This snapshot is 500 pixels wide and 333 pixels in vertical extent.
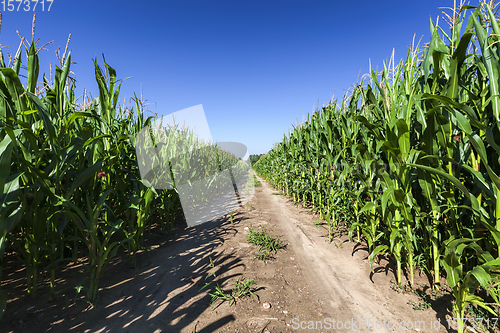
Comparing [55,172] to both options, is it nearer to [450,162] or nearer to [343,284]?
[343,284]

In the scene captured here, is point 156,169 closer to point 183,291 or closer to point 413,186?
point 183,291

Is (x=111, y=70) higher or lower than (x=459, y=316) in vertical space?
higher

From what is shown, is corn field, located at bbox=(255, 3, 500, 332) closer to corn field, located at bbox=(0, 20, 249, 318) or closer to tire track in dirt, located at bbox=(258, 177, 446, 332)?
tire track in dirt, located at bbox=(258, 177, 446, 332)

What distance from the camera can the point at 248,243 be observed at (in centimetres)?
327

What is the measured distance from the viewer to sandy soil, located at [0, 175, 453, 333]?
168 centimetres

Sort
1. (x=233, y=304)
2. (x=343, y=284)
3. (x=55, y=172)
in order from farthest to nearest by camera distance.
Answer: (x=343, y=284) → (x=233, y=304) → (x=55, y=172)

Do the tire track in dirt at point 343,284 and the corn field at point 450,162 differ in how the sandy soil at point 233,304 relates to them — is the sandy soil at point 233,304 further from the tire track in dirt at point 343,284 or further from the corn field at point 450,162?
the corn field at point 450,162

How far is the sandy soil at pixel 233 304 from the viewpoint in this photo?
168cm

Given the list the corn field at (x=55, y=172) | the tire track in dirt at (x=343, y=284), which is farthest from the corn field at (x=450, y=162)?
the corn field at (x=55, y=172)

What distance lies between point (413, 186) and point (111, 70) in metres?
3.18

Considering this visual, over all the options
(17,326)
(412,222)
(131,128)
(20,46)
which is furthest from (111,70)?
(412,222)

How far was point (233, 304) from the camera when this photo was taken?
1927 mm

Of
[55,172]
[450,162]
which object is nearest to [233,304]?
[55,172]

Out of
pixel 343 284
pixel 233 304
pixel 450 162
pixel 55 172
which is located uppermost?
pixel 55 172
